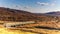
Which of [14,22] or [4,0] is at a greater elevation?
[4,0]

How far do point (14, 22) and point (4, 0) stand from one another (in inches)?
14.8

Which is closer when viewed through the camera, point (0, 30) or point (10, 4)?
point (0, 30)

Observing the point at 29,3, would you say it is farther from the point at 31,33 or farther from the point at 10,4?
the point at 31,33

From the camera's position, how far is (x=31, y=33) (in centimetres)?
204

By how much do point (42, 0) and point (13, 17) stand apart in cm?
52

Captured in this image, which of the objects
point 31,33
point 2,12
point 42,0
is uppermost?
point 42,0

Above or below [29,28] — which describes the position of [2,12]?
above

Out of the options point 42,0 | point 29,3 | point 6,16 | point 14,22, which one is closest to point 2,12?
point 6,16

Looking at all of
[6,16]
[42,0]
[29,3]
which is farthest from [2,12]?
[42,0]

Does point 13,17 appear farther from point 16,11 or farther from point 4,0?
point 4,0

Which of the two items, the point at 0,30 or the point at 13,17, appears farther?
the point at 13,17

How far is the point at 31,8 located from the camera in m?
2.19

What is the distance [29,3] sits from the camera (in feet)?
7.19

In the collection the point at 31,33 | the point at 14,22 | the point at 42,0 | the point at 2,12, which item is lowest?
the point at 31,33
